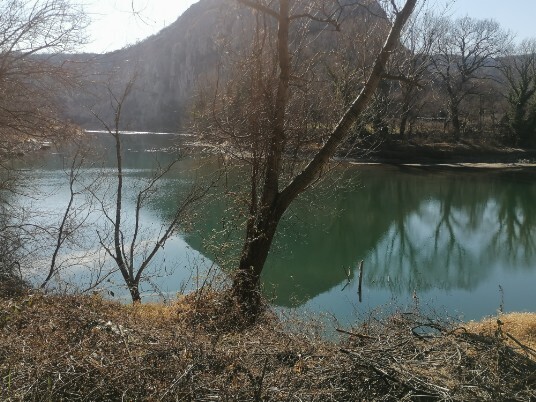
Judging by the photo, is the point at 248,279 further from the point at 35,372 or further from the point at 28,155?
the point at 28,155

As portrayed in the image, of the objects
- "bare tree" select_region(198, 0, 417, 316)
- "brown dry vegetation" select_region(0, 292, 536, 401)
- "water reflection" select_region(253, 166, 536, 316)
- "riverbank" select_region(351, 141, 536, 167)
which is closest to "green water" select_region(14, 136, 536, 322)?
"water reflection" select_region(253, 166, 536, 316)

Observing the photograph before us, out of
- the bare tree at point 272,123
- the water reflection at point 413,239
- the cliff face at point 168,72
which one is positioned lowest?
the water reflection at point 413,239

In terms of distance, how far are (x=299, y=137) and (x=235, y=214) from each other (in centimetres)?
166

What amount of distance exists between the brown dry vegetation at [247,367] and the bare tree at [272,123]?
243cm

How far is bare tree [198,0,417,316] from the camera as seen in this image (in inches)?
250

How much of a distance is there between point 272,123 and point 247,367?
13.3 ft

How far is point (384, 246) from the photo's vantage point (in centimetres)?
1644

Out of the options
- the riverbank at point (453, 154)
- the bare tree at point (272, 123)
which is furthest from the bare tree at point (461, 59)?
the bare tree at point (272, 123)

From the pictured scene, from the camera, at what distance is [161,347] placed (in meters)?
3.44

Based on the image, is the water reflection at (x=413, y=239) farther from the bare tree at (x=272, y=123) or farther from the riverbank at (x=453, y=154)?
the riverbank at (x=453, y=154)

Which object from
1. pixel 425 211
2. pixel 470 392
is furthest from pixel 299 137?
pixel 425 211

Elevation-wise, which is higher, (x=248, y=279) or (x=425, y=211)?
(x=248, y=279)

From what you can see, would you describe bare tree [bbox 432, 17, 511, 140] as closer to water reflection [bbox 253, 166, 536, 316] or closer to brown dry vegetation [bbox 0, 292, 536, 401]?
water reflection [bbox 253, 166, 536, 316]

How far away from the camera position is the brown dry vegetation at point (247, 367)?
9.67 feet
